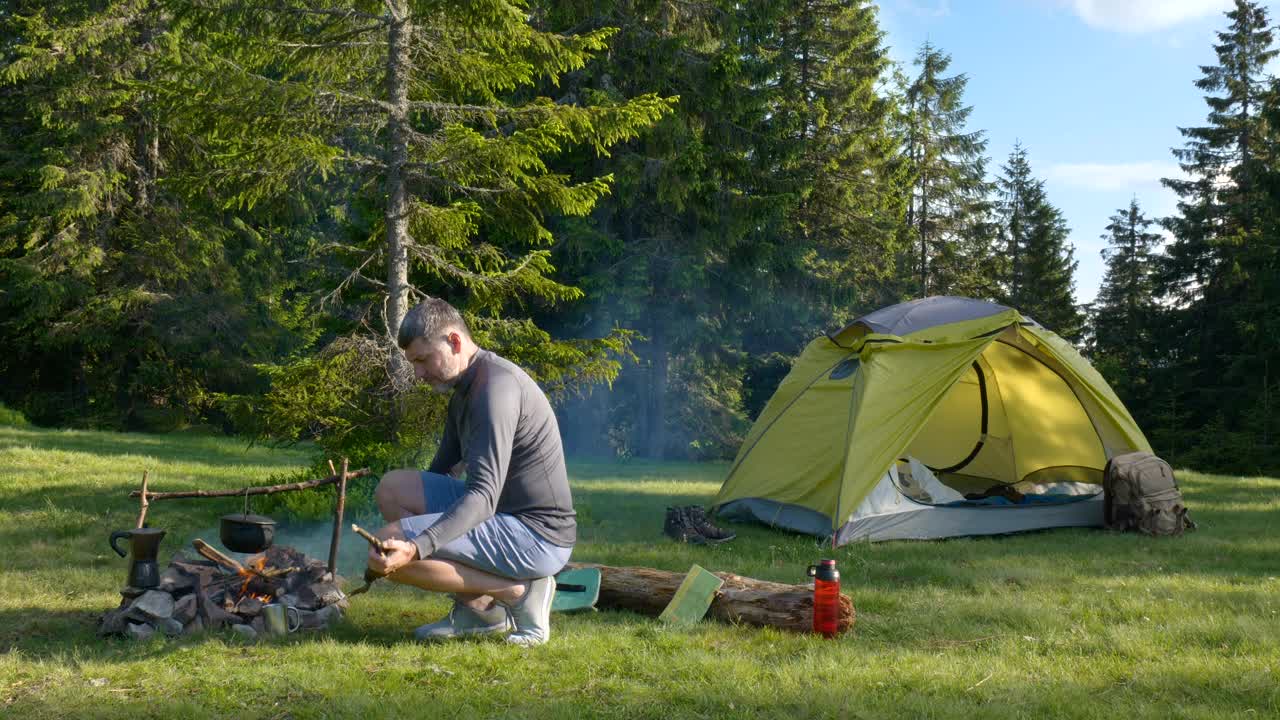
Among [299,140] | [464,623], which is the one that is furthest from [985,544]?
[299,140]

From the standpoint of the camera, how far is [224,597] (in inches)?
176

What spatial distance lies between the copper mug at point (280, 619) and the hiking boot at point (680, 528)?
3336 millimetres

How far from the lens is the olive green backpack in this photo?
24.8 ft

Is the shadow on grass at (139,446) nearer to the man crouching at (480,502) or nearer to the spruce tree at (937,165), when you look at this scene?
the man crouching at (480,502)

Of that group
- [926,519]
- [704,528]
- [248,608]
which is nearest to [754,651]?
[248,608]

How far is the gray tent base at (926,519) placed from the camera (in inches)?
283

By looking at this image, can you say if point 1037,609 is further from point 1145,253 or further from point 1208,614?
point 1145,253

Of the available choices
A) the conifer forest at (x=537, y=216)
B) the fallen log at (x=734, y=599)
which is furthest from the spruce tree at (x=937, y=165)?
the fallen log at (x=734, y=599)

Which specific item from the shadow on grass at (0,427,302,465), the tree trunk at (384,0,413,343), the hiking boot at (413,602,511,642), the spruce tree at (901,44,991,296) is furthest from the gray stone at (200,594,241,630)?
the spruce tree at (901,44,991,296)

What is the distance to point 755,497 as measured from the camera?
8.00 metres

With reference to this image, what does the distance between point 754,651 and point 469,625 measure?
1.24 m

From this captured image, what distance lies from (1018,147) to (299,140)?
100.0 feet

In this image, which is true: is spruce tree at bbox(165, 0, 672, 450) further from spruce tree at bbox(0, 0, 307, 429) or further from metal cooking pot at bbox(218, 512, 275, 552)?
spruce tree at bbox(0, 0, 307, 429)

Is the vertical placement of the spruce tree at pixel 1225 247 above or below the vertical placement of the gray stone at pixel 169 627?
above
